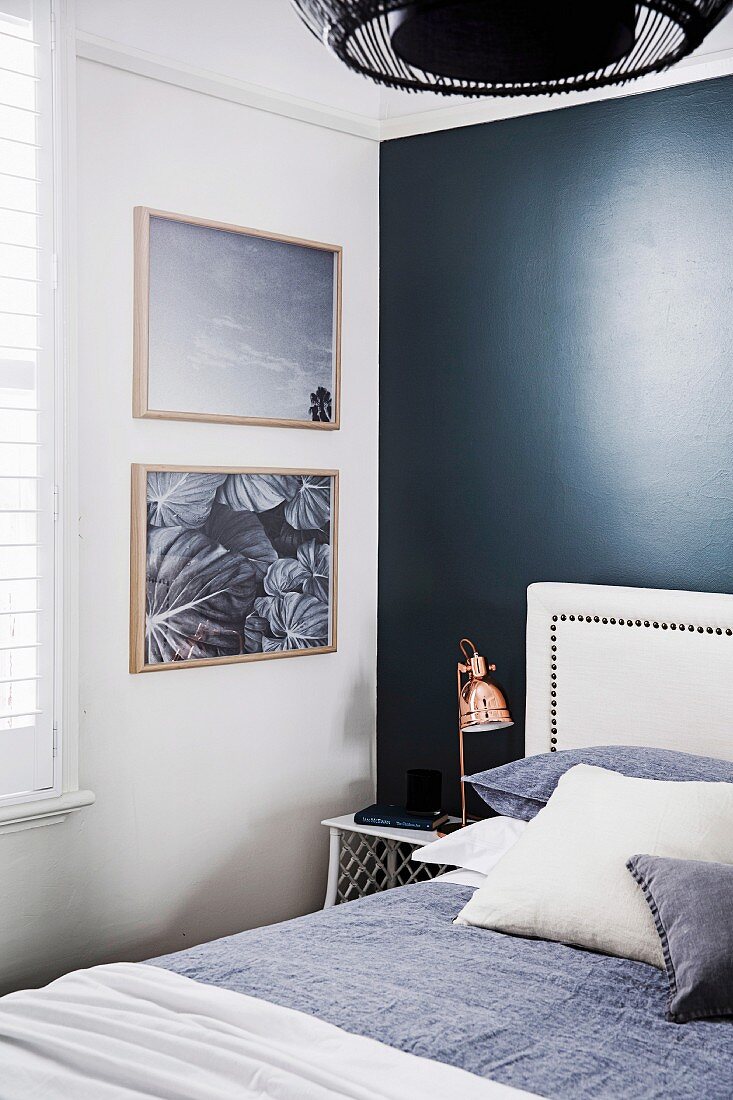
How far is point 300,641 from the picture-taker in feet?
11.3

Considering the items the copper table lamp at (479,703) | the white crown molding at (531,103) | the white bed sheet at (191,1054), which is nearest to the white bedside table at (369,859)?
the copper table lamp at (479,703)

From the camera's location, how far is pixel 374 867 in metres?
3.59

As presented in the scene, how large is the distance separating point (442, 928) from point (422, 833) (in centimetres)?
84

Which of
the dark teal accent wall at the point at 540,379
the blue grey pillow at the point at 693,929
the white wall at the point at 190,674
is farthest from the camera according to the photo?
the dark teal accent wall at the point at 540,379

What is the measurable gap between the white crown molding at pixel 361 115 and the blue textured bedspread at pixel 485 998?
190 cm

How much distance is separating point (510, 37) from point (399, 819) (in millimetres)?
2256

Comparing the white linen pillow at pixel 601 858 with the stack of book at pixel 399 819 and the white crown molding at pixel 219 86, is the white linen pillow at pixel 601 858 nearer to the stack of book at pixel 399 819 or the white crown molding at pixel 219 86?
the stack of book at pixel 399 819

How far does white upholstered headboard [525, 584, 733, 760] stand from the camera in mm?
2867

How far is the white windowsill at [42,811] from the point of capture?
272 centimetres

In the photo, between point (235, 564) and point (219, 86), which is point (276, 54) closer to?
point (219, 86)

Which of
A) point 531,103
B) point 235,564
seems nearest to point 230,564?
point 235,564

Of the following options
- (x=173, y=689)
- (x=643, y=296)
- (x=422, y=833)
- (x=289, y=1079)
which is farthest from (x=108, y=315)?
(x=289, y=1079)

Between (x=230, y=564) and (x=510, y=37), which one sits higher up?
(x=510, y=37)

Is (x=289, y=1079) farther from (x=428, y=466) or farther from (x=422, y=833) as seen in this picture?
(x=428, y=466)
